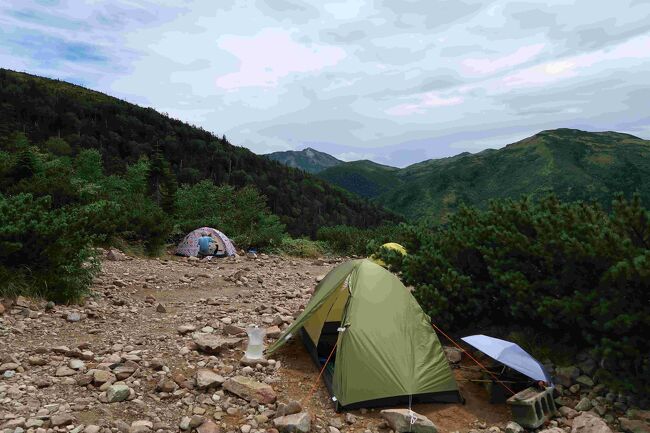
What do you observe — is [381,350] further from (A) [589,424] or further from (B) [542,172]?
(B) [542,172]

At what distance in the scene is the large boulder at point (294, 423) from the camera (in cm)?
454

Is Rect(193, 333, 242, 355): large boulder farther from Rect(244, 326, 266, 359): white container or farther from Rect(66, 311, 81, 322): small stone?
Rect(66, 311, 81, 322): small stone

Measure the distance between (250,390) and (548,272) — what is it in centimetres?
464

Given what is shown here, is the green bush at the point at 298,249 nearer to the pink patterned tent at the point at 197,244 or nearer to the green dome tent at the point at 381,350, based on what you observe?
the pink patterned tent at the point at 197,244

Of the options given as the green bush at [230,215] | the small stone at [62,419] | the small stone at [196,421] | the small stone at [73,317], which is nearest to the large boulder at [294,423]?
the small stone at [196,421]

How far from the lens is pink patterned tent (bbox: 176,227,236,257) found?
53.0ft

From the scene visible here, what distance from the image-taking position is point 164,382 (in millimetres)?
5172

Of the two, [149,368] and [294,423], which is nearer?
[294,423]

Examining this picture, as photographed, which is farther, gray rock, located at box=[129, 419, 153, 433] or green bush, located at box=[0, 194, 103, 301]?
green bush, located at box=[0, 194, 103, 301]

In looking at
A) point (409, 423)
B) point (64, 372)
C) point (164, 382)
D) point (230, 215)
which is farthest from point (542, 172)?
point (64, 372)

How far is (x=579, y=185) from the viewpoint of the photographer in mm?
94438

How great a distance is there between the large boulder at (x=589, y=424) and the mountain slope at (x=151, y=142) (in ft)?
115

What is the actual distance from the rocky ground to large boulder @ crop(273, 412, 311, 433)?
0.04 ft

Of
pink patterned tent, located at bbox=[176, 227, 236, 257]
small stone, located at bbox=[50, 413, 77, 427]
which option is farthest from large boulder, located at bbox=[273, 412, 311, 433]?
pink patterned tent, located at bbox=[176, 227, 236, 257]
